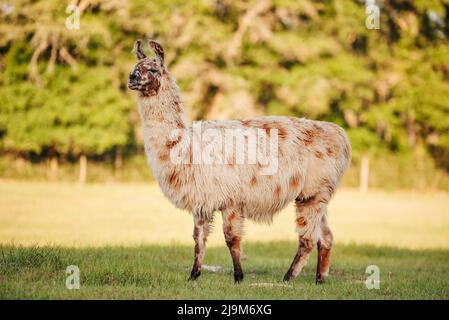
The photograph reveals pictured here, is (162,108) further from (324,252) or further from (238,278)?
(324,252)

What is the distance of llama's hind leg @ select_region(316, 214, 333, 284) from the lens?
937 centimetres

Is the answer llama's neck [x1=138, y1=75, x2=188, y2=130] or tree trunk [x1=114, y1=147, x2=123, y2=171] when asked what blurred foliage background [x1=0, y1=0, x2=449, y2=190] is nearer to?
tree trunk [x1=114, y1=147, x2=123, y2=171]

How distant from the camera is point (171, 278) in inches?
342

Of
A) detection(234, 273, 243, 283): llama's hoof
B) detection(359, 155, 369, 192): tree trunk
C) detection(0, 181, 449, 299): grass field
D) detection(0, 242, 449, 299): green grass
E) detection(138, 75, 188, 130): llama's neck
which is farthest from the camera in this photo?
detection(359, 155, 369, 192): tree trunk

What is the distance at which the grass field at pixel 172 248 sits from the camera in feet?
26.3

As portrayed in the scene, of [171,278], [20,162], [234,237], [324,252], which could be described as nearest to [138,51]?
Result: [234,237]

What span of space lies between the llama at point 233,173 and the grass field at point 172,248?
692 mm

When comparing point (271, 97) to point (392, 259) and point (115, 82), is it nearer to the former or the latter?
point (115, 82)

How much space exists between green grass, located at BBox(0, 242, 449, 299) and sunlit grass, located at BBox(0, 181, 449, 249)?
202 centimetres

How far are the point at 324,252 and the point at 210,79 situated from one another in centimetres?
2836

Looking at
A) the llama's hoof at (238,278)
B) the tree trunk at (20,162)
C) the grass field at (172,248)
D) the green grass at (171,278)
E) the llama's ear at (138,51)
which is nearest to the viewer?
the green grass at (171,278)

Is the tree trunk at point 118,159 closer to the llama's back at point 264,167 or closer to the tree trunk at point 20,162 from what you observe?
the tree trunk at point 20,162

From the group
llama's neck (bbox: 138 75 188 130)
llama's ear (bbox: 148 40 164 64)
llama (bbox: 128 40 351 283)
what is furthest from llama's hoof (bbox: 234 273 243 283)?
llama's ear (bbox: 148 40 164 64)

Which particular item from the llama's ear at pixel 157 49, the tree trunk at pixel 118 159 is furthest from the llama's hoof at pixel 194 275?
the tree trunk at pixel 118 159
